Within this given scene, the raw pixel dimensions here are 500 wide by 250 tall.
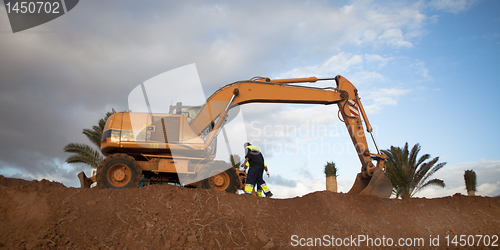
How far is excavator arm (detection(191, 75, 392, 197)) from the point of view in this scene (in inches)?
352

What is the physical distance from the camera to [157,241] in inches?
225

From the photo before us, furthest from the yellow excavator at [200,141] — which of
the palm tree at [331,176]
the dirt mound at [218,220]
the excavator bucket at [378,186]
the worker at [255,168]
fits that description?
the palm tree at [331,176]

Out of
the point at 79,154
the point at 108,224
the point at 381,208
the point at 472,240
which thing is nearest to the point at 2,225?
the point at 108,224

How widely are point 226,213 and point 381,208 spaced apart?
4.19 meters

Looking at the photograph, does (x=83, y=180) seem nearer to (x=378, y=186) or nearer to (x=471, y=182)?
(x=378, y=186)

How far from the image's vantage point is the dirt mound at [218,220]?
5.75 metres

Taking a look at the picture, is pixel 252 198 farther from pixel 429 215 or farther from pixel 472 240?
pixel 472 240

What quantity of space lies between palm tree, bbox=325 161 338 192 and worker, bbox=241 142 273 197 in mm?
8078

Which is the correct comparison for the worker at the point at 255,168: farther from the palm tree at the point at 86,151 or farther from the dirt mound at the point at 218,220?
the palm tree at the point at 86,151

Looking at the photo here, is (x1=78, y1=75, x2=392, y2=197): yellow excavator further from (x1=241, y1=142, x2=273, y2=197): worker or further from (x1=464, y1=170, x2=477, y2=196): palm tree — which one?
(x1=464, y1=170, x2=477, y2=196): palm tree

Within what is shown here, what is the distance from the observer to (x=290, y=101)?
30.3 feet

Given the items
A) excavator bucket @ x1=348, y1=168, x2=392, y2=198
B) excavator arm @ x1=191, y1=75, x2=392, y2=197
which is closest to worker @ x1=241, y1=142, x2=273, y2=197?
excavator arm @ x1=191, y1=75, x2=392, y2=197

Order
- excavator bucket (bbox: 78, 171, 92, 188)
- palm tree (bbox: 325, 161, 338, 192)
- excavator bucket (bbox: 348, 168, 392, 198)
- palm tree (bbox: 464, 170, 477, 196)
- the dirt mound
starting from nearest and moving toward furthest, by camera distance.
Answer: the dirt mound
excavator bucket (bbox: 348, 168, 392, 198)
excavator bucket (bbox: 78, 171, 92, 188)
palm tree (bbox: 325, 161, 338, 192)
palm tree (bbox: 464, 170, 477, 196)

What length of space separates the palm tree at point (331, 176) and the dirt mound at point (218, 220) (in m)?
8.04
